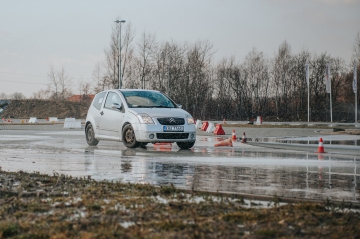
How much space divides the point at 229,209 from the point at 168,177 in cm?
376

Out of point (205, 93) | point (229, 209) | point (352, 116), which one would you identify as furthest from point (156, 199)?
point (205, 93)

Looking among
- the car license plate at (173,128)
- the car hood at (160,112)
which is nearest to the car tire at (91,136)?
the car hood at (160,112)

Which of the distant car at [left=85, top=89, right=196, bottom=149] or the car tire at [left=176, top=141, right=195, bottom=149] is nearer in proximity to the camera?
the distant car at [left=85, top=89, right=196, bottom=149]

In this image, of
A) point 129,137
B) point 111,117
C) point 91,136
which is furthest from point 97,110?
point 129,137

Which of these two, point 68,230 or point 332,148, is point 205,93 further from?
point 68,230

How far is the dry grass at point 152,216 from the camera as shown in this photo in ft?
17.0

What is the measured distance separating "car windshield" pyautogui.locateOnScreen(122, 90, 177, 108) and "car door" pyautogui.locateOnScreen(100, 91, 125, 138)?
32cm

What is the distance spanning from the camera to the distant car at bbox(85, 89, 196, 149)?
16984 mm

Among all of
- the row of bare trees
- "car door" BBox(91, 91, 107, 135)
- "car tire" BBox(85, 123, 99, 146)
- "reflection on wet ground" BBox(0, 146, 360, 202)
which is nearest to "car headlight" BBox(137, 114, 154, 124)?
"reflection on wet ground" BBox(0, 146, 360, 202)

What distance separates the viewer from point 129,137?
1762cm

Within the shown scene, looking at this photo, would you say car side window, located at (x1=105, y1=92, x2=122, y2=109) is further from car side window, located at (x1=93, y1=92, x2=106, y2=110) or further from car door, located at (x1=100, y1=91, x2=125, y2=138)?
car side window, located at (x1=93, y1=92, x2=106, y2=110)

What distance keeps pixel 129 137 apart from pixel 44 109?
290ft

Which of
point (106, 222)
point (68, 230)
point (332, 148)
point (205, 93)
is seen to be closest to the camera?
point (68, 230)

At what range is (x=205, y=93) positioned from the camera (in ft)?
280
